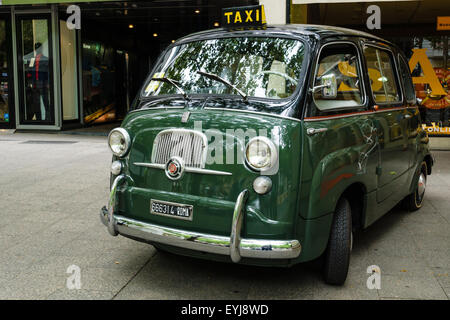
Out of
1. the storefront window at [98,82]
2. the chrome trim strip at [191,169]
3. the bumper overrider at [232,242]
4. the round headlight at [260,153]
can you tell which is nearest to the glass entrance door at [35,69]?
the storefront window at [98,82]

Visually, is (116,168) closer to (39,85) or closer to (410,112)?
(410,112)

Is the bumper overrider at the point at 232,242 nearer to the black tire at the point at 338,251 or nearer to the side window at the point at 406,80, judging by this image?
the black tire at the point at 338,251

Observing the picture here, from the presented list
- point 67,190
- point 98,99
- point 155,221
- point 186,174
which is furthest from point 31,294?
point 98,99

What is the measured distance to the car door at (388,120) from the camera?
4.68 meters

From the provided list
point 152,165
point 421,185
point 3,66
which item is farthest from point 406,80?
point 3,66

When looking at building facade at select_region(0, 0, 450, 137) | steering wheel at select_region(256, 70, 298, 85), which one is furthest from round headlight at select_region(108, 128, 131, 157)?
building facade at select_region(0, 0, 450, 137)

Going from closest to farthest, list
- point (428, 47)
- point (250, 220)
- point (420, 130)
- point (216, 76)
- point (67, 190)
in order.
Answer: point (250, 220) → point (216, 76) → point (420, 130) → point (67, 190) → point (428, 47)

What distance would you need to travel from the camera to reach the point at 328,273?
3848mm

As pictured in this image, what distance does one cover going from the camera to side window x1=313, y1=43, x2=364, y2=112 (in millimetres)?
3926

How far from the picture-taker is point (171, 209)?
12.1 feet

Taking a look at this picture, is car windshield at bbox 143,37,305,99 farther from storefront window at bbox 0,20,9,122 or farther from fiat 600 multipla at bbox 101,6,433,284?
storefront window at bbox 0,20,9,122

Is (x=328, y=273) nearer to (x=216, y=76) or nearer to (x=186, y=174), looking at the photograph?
(x=186, y=174)

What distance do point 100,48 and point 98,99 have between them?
176 centimetres
